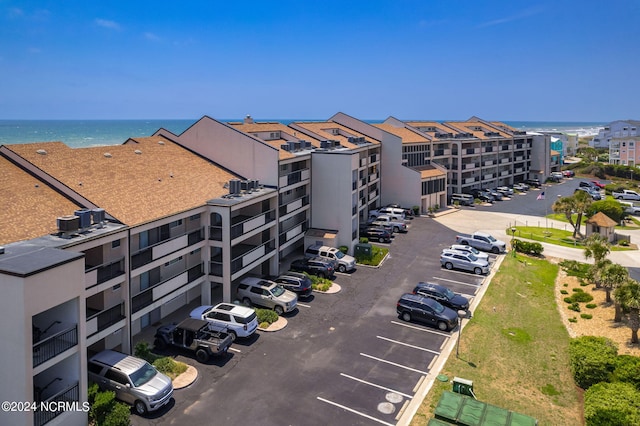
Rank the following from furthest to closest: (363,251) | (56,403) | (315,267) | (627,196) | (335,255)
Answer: (627,196), (363,251), (335,255), (315,267), (56,403)

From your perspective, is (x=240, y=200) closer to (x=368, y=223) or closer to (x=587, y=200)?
(x=368, y=223)

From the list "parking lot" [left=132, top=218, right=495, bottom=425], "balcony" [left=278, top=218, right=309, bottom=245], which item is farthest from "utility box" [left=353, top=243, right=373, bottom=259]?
"parking lot" [left=132, top=218, right=495, bottom=425]

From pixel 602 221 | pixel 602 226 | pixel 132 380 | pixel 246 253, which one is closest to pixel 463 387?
pixel 132 380

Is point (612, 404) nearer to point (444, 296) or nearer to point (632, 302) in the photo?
point (632, 302)

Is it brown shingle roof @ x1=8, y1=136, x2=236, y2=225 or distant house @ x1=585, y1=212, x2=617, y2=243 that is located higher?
brown shingle roof @ x1=8, y1=136, x2=236, y2=225

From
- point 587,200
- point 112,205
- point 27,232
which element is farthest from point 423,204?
point 27,232

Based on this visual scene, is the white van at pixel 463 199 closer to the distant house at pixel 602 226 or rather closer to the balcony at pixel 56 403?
the distant house at pixel 602 226

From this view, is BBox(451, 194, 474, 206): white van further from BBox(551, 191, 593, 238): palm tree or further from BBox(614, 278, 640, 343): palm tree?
BBox(614, 278, 640, 343): palm tree
